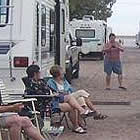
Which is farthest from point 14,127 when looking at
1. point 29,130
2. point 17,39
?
point 17,39

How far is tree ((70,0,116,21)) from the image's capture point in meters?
47.5

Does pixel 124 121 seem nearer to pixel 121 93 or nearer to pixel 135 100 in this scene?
pixel 135 100

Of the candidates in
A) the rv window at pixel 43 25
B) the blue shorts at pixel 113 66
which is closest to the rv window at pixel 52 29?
the rv window at pixel 43 25

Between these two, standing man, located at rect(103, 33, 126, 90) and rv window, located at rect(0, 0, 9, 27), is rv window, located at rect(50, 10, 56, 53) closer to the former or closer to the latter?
rv window, located at rect(0, 0, 9, 27)

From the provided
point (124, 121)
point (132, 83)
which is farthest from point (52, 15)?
point (132, 83)

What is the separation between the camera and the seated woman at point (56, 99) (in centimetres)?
893

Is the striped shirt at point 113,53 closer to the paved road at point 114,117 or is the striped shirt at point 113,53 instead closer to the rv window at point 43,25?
the paved road at point 114,117

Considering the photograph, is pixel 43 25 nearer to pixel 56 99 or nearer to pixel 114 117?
pixel 56 99

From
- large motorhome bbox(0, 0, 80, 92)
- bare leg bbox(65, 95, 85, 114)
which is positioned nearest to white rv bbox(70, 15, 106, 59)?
large motorhome bbox(0, 0, 80, 92)

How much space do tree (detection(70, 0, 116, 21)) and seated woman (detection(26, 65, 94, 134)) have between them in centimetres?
3550

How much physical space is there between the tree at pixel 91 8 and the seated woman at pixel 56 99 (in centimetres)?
3550

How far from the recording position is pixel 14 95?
31.2 feet

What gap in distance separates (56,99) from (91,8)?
4492 cm

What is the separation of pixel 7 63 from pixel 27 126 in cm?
228
